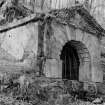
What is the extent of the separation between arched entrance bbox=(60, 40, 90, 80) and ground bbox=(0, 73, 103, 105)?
1188 millimetres

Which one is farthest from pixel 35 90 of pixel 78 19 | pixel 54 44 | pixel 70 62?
pixel 78 19

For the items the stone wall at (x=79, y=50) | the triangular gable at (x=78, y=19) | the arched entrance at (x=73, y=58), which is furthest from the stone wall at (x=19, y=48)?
the arched entrance at (x=73, y=58)

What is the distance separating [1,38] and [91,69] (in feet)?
11.0

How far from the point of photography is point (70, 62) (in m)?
8.09

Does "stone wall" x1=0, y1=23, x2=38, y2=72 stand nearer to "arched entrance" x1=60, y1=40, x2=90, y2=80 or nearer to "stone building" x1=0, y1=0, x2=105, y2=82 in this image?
"stone building" x1=0, y1=0, x2=105, y2=82

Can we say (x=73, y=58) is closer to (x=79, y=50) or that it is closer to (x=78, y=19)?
(x=79, y=50)

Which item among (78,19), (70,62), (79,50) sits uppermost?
(78,19)

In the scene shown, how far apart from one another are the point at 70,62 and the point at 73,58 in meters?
0.18

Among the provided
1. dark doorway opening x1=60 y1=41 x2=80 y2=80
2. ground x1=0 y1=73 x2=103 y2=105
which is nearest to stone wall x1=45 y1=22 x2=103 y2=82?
dark doorway opening x1=60 y1=41 x2=80 y2=80

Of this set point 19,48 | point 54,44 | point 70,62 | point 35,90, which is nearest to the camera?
point 35,90

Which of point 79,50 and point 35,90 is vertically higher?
point 79,50

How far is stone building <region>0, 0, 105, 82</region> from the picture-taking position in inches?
259

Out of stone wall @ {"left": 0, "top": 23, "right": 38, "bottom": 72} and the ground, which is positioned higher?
stone wall @ {"left": 0, "top": 23, "right": 38, "bottom": 72}

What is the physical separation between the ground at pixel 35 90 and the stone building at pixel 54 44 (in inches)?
11.7
